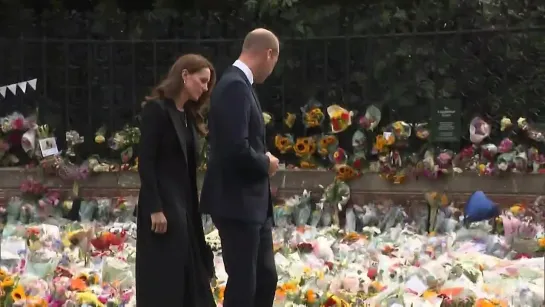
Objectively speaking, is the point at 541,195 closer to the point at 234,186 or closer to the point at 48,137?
the point at 234,186

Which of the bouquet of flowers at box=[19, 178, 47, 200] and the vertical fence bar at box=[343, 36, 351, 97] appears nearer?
the vertical fence bar at box=[343, 36, 351, 97]

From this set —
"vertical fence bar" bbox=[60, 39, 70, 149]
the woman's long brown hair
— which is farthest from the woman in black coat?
"vertical fence bar" bbox=[60, 39, 70, 149]

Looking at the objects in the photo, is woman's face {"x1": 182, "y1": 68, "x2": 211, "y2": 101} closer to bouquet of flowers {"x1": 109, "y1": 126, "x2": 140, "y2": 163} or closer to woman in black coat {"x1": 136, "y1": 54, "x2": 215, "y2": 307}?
woman in black coat {"x1": 136, "y1": 54, "x2": 215, "y2": 307}

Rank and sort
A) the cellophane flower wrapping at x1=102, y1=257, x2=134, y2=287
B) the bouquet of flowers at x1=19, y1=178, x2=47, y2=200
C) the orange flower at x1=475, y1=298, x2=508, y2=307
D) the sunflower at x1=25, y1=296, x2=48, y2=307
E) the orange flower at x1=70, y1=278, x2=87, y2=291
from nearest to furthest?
the orange flower at x1=475, y1=298, x2=508, y2=307, the sunflower at x1=25, y1=296, x2=48, y2=307, the orange flower at x1=70, y1=278, x2=87, y2=291, the cellophane flower wrapping at x1=102, y1=257, x2=134, y2=287, the bouquet of flowers at x1=19, y1=178, x2=47, y2=200

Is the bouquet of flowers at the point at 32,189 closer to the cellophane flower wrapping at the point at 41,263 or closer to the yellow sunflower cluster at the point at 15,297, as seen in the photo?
the cellophane flower wrapping at the point at 41,263

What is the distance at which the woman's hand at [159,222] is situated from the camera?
3.91 metres

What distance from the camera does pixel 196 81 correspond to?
13.2 ft

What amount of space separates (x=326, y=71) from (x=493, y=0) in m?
1.53

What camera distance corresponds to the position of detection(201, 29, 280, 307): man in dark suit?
11.7 ft

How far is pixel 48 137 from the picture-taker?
26.1 feet

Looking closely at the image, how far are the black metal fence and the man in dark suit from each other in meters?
3.76

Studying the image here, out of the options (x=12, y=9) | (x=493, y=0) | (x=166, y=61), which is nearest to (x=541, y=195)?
(x=493, y=0)

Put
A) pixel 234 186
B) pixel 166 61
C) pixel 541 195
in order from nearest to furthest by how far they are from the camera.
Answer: pixel 234 186 < pixel 541 195 < pixel 166 61

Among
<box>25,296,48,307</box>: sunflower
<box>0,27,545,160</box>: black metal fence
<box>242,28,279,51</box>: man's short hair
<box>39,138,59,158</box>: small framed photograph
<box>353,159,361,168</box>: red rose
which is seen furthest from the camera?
<box>39,138,59,158</box>: small framed photograph
